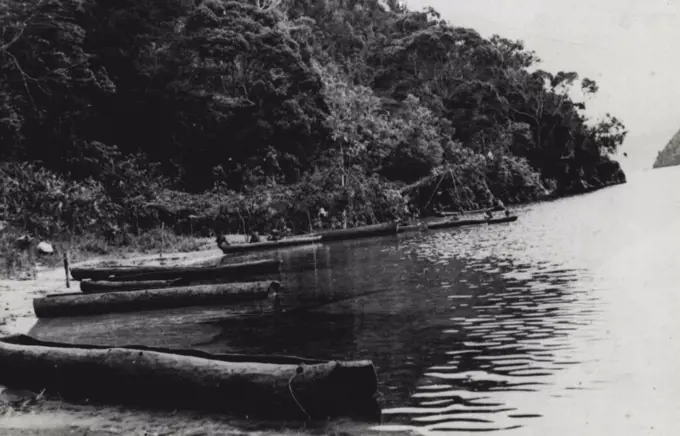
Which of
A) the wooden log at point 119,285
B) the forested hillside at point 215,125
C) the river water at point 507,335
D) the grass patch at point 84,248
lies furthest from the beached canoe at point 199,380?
the forested hillside at point 215,125

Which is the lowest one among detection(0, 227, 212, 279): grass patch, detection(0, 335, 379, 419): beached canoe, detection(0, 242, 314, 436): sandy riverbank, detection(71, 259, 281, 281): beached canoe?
detection(0, 242, 314, 436): sandy riverbank

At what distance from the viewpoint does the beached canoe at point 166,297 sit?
613 inches

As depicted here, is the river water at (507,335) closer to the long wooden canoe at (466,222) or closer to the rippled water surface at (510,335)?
the rippled water surface at (510,335)

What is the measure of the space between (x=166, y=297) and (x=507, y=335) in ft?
29.5

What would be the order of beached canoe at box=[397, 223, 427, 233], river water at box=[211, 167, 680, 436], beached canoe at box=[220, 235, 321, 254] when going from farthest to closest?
beached canoe at box=[397, 223, 427, 233] < beached canoe at box=[220, 235, 321, 254] < river water at box=[211, 167, 680, 436]

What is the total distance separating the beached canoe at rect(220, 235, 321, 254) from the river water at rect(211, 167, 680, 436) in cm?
879

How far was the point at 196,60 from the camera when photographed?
43750 mm

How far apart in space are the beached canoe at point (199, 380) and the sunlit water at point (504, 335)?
17.7 inches

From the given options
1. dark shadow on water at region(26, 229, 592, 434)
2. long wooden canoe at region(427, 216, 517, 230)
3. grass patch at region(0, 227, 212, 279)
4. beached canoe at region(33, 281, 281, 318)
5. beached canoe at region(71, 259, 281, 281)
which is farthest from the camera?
long wooden canoe at region(427, 216, 517, 230)

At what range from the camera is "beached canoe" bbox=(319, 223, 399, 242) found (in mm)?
34750

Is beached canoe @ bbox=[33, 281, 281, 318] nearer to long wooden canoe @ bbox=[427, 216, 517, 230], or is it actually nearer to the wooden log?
the wooden log

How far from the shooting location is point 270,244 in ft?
104

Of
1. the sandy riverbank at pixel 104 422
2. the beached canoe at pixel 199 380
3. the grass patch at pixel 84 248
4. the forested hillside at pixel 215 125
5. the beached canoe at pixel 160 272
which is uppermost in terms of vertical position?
the forested hillside at pixel 215 125

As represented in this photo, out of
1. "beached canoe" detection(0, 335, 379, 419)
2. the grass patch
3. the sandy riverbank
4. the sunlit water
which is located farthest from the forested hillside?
the sandy riverbank
